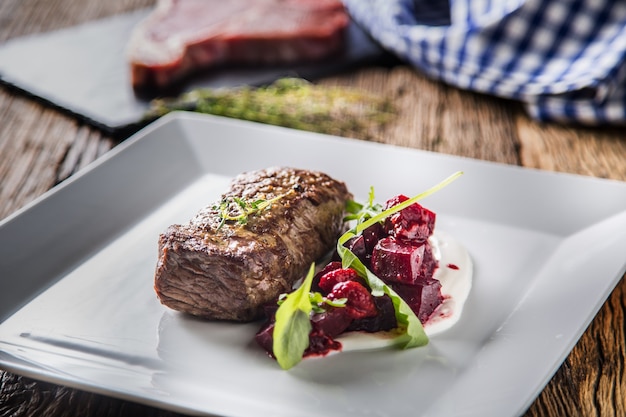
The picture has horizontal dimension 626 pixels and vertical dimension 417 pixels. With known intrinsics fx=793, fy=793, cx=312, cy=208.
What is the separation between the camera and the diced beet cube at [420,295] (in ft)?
8.94

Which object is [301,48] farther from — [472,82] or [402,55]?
[472,82]

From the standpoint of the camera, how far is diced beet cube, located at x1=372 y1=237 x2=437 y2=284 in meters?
2.73

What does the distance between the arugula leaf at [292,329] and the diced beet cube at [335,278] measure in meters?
0.18

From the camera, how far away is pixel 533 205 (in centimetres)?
349

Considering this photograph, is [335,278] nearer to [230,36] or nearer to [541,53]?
[541,53]

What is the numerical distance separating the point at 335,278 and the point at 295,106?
2.49 m

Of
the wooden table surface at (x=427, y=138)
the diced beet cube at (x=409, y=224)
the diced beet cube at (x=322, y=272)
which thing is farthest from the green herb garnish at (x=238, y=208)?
the wooden table surface at (x=427, y=138)

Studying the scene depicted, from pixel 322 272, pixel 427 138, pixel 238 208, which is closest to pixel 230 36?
pixel 427 138

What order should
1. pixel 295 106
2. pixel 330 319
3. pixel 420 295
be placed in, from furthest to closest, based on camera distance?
pixel 295 106, pixel 420 295, pixel 330 319

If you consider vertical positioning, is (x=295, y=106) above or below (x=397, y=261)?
below

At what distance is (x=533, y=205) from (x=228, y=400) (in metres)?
1.75

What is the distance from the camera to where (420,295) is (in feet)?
8.92

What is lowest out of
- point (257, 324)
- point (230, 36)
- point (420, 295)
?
point (230, 36)

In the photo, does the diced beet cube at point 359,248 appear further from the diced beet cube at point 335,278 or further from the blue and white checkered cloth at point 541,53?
the blue and white checkered cloth at point 541,53
